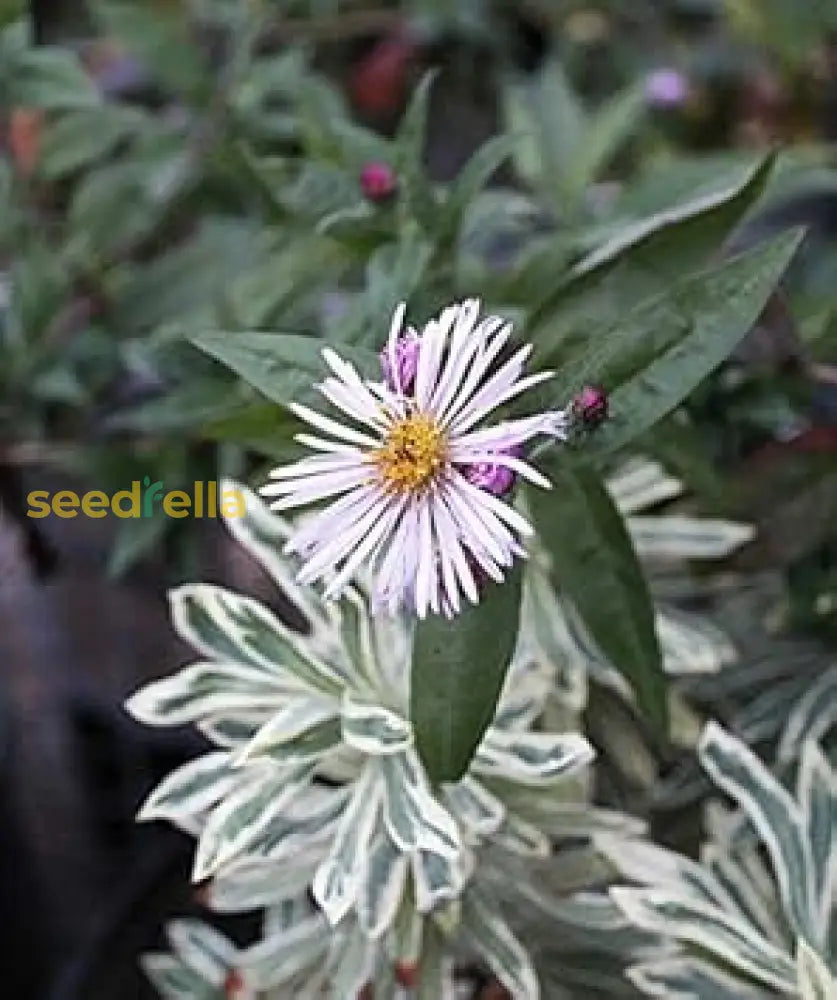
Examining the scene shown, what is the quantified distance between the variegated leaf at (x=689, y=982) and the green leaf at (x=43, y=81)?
43cm

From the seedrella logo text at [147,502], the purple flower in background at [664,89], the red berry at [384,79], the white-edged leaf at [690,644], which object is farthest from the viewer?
the red berry at [384,79]

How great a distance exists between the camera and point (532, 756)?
62 centimetres

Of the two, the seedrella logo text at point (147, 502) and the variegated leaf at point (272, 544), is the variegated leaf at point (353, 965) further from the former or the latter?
the seedrella logo text at point (147, 502)

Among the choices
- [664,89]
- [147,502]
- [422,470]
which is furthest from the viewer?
[664,89]

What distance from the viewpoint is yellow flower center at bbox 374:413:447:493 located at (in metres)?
0.48

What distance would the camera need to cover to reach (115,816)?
3.66ft

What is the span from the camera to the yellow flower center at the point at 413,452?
0.48 metres

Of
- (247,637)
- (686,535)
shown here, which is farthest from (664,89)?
(247,637)

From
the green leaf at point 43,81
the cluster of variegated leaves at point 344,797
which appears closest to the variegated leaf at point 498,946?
the cluster of variegated leaves at point 344,797

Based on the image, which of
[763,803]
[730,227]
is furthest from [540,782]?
[730,227]

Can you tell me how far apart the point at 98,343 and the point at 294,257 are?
0.17 meters

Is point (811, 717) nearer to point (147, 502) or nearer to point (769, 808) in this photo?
point (769, 808)

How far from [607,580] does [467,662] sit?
7 cm

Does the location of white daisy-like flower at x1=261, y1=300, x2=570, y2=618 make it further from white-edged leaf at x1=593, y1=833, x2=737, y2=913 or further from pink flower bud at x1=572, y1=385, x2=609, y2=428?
white-edged leaf at x1=593, y1=833, x2=737, y2=913
